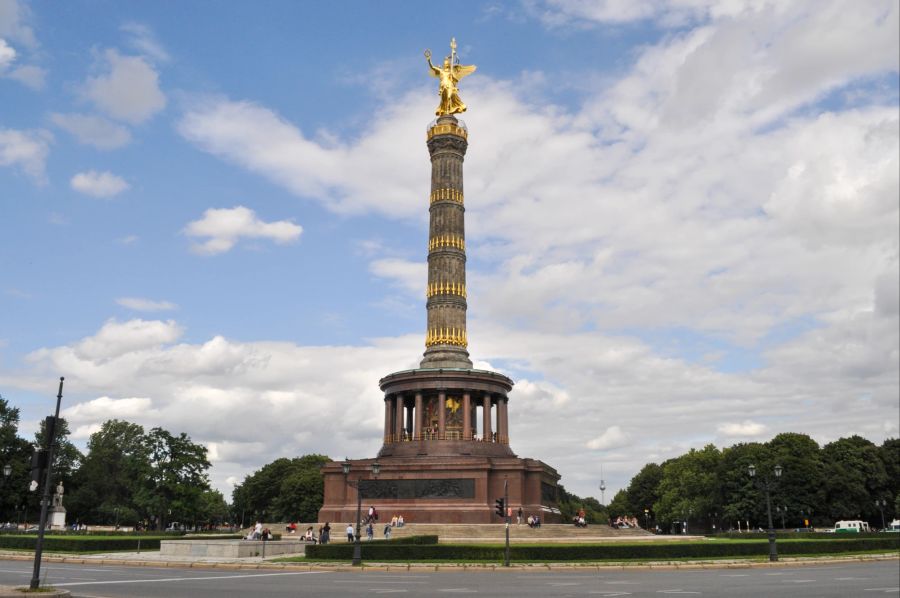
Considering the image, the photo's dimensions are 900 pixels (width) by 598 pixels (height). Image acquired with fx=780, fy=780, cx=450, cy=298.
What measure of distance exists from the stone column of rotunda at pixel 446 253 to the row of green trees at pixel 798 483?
118 ft

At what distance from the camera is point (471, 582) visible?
22.3 meters

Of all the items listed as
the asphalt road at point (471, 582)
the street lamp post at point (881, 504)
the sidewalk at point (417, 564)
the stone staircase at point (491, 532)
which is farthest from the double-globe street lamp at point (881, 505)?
the asphalt road at point (471, 582)

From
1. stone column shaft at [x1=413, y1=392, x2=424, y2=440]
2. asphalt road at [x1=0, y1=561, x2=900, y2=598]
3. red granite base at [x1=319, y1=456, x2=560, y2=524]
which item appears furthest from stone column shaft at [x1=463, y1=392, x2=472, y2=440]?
asphalt road at [x1=0, y1=561, x2=900, y2=598]

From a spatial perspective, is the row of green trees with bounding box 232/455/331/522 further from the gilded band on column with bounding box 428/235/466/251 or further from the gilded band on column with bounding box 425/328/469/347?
the gilded band on column with bounding box 428/235/466/251

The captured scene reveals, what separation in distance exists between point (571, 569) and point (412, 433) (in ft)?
101

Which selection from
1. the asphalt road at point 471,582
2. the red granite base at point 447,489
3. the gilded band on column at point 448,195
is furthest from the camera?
the gilded band on column at point 448,195

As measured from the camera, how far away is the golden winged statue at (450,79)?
63.9 m

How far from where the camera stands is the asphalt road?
18.5 m

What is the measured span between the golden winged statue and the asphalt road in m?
44.2

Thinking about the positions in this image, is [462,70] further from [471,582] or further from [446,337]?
[471,582]

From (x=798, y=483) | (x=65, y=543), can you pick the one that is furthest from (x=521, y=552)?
(x=798, y=483)

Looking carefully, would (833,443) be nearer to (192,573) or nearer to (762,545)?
(762,545)

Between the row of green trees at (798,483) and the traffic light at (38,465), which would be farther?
the row of green trees at (798,483)

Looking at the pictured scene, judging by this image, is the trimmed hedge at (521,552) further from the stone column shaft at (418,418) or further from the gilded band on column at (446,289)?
the gilded band on column at (446,289)
